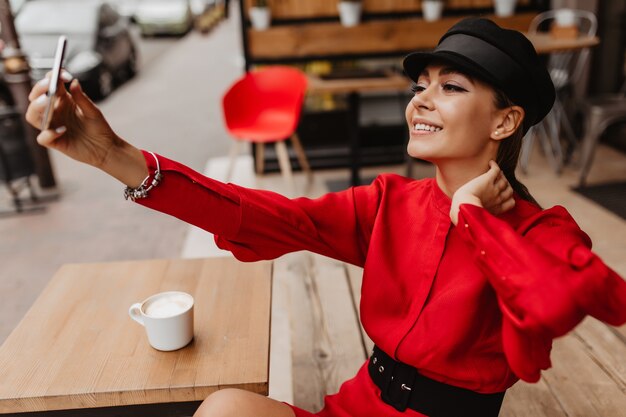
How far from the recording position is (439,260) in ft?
4.12

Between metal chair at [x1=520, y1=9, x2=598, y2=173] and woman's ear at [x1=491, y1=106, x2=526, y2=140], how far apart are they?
379 centimetres

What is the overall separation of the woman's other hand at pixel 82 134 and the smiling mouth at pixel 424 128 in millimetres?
565

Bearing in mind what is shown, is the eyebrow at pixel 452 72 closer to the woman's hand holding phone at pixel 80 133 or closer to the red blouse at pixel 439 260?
the red blouse at pixel 439 260

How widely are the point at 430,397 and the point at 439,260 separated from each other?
30 cm

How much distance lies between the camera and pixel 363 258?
4.83 feet

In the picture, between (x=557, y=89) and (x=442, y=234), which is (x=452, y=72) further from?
(x=557, y=89)

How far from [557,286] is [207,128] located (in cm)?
577

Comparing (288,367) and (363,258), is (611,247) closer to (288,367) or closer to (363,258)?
(288,367)

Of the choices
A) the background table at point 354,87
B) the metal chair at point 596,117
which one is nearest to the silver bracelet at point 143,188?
the background table at point 354,87

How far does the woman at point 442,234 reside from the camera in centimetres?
101

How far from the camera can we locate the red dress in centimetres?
99

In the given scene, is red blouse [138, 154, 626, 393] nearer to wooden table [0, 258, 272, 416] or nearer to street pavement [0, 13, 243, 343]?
wooden table [0, 258, 272, 416]

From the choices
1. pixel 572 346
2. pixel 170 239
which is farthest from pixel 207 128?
pixel 572 346

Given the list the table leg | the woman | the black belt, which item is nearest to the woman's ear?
the woman
